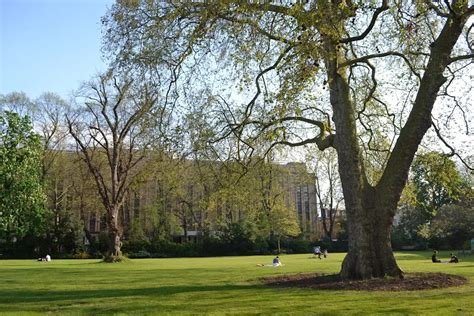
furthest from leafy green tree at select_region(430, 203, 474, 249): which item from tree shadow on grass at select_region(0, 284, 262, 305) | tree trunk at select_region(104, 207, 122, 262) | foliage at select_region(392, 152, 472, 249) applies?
tree shadow on grass at select_region(0, 284, 262, 305)

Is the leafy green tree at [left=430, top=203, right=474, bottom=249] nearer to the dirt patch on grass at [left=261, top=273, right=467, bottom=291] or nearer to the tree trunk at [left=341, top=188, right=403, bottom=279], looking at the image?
the dirt patch on grass at [left=261, top=273, right=467, bottom=291]

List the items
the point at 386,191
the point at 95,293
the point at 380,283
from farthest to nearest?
the point at 386,191, the point at 380,283, the point at 95,293

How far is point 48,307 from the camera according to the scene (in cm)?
1199

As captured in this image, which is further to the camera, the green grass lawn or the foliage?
the foliage

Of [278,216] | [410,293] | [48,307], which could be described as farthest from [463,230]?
[48,307]

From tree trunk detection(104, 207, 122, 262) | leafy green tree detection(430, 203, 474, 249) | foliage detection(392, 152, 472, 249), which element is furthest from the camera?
leafy green tree detection(430, 203, 474, 249)

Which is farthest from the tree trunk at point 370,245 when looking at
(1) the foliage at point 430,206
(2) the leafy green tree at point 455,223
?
(2) the leafy green tree at point 455,223

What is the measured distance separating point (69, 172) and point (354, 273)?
5360 centimetres

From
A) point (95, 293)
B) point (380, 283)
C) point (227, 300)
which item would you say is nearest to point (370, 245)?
point (380, 283)

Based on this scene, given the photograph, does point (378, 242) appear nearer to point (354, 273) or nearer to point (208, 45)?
point (354, 273)

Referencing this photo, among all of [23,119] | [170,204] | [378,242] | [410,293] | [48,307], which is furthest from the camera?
[170,204]

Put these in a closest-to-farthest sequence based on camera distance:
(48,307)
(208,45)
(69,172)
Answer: (48,307), (208,45), (69,172)

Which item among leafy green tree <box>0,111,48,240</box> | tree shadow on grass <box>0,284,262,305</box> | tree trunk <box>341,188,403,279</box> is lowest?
tree shadow on grass <box>0,284,262,305</box>

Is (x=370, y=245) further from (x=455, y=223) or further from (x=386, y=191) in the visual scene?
(x=455, y=223)
